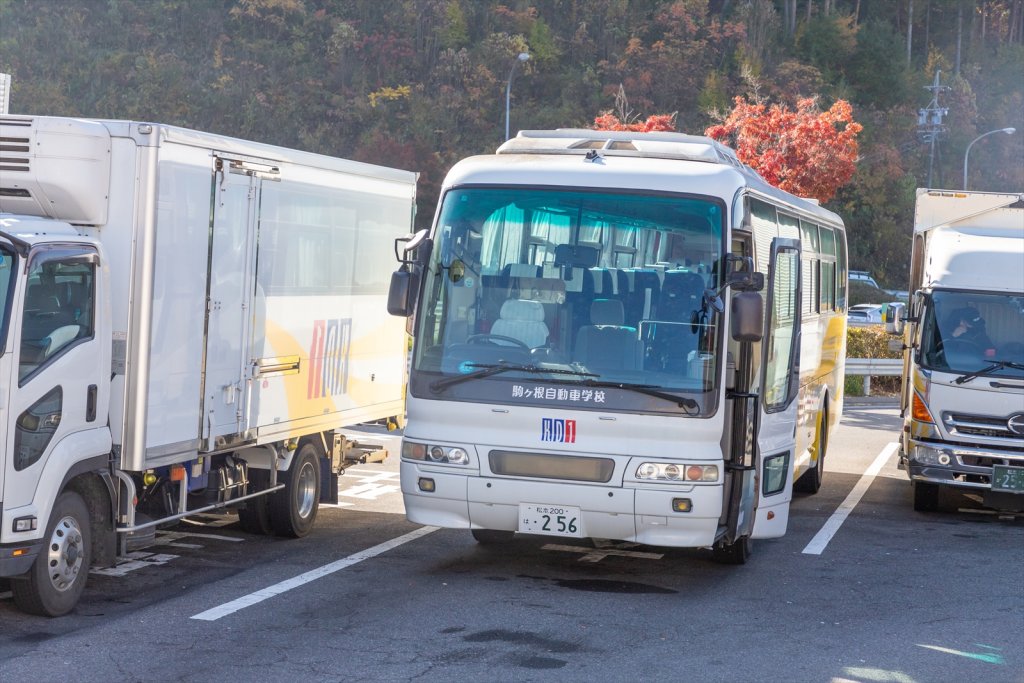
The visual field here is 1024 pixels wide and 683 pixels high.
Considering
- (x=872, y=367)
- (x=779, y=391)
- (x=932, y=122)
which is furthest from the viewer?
(x=932, y=122)

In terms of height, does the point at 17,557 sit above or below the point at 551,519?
below

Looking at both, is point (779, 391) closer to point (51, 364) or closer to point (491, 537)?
point (491, 537)

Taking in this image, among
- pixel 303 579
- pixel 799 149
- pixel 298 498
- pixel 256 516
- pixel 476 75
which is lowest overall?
pixel 303 579

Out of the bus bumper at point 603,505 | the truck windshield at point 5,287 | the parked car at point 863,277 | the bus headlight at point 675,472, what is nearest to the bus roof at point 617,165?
the bus headlight at point 675,472

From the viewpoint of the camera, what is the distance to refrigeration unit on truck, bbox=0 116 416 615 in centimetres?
749

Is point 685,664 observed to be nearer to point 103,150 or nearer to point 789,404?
point 789,404

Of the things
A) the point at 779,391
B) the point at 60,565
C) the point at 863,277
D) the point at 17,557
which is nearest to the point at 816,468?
the point at 779,391

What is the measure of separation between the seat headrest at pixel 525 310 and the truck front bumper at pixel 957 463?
18.7ft

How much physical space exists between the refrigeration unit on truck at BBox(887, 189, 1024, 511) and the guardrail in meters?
11.6

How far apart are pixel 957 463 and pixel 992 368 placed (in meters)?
1.00

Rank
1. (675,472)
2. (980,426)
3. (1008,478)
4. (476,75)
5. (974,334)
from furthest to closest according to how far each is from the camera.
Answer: (476,75) < (974,334) < (980,426) < (1008,478) < (675,472)

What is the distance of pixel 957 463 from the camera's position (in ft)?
41.4

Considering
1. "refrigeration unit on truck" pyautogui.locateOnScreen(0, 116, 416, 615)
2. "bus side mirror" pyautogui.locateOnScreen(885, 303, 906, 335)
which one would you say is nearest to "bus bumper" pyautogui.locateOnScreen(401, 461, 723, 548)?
"refrigeration unit on truck" pyautogui.locateOnScreen(0, 116, 416, 615)

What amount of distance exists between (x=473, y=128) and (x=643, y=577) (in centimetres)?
4855
